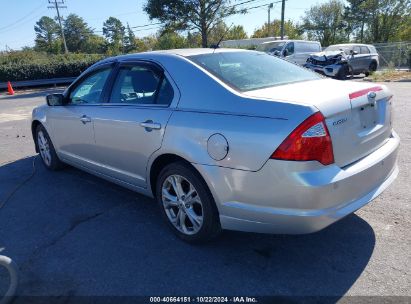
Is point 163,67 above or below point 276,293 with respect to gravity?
above

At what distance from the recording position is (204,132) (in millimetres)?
2877

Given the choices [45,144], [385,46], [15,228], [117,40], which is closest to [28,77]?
[45,144]

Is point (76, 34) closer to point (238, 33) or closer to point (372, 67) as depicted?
point (238, 33)

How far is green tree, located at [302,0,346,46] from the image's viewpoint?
194ft

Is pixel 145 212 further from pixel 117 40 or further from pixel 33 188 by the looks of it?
pixel 117 40

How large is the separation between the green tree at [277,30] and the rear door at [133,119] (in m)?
61.2

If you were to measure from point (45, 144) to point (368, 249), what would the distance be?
460 cm

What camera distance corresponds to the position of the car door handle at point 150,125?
3271 mm

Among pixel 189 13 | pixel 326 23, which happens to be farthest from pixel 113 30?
pixel 189 13

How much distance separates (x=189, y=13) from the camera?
32125 mm

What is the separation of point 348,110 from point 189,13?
31.8m

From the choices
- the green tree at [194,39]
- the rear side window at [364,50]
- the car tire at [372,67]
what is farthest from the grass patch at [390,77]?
the green tree at [194,39]

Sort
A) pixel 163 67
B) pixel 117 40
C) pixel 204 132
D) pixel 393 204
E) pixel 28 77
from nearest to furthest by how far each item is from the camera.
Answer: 1. pixel 204 132
2. pixel 163 67
3. pixel 393 204
4. pixel 28 77
5. pixel 117 40

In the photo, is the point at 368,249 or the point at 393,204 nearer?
the point at 368,249
